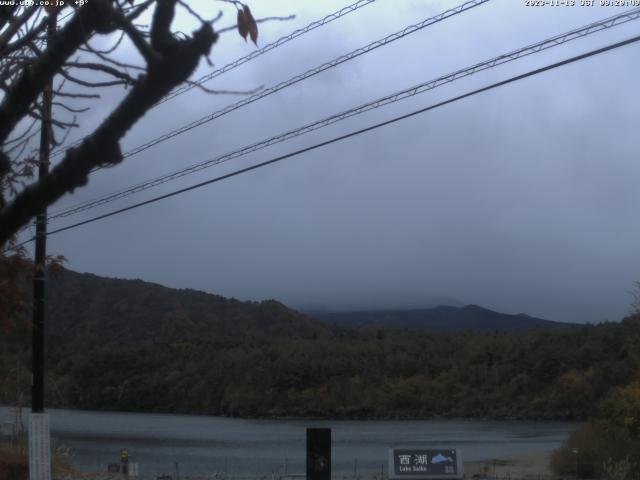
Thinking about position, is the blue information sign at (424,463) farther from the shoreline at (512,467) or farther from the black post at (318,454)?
the shoreline at (512,467)

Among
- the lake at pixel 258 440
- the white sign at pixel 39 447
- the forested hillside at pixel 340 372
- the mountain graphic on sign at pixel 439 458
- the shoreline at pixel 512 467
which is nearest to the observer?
the white sign at pixel 39 447

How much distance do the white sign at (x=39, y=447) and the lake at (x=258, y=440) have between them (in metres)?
8.45

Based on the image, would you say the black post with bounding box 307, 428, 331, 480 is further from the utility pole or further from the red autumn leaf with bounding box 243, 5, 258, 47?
the red autumn leaf with bounding box 243, 5, 258, 47

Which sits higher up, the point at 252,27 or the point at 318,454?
the point at 252,27

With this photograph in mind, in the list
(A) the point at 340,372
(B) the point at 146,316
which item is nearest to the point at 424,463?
(A) the point at 340,372

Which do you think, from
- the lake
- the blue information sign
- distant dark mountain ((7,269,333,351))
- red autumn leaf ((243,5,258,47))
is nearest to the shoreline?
the lake

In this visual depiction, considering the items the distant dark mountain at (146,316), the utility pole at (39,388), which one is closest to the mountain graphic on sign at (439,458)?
the utility pole at (39,388)

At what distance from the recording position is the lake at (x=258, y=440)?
27.2 meters

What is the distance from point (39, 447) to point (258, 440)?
21.1 metres

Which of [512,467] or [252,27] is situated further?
[512,467]

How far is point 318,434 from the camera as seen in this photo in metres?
15.0

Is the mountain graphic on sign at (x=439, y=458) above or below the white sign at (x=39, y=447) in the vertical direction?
below

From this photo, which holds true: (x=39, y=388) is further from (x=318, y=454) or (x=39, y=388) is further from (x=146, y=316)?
(x=146, y=316)

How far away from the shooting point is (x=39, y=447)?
50.3 ft
